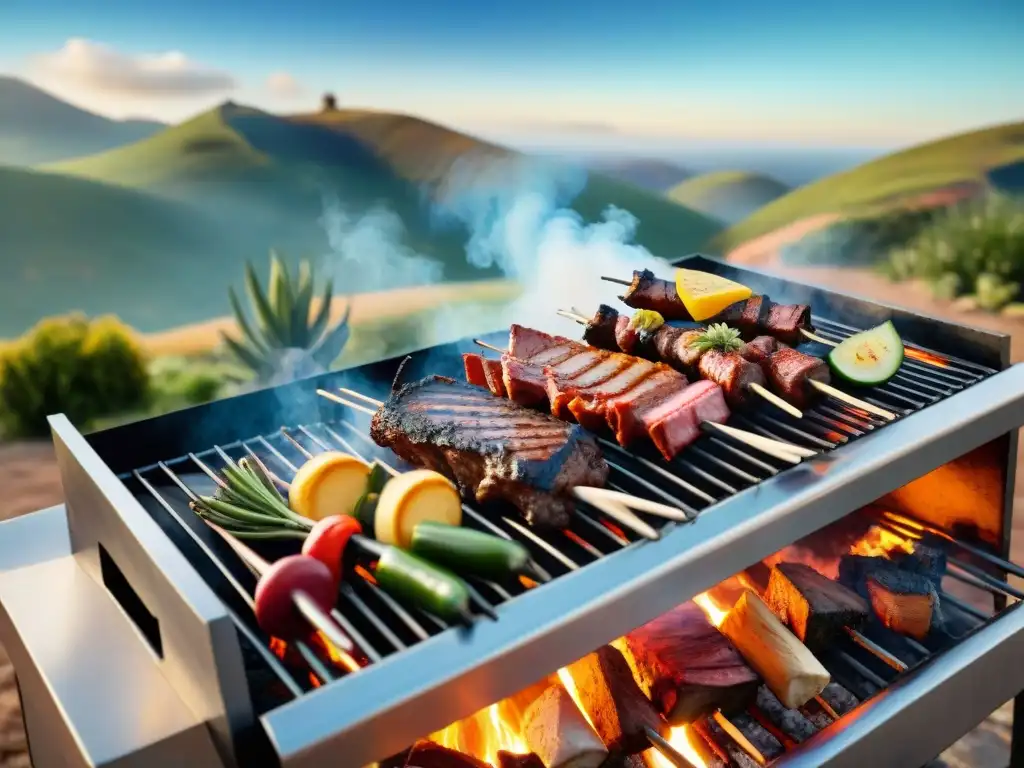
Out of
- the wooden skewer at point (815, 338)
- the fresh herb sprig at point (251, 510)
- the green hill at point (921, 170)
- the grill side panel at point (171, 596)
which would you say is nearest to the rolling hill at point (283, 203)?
the green hill at point (921, 170)

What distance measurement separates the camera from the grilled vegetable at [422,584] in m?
2.03

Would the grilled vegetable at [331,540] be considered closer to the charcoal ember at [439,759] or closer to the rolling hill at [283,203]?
the charcoal ember at [439,759]

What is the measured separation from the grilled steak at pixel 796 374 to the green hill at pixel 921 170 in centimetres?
1054

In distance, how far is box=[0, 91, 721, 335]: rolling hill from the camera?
35.3 ft

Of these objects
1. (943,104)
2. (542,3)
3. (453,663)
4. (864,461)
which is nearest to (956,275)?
(943,104)

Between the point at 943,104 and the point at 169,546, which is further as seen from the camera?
the point at 943,104

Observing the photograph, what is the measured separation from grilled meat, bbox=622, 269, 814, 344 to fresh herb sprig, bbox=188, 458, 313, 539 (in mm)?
Result: 1755

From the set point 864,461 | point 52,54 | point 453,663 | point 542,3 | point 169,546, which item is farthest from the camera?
point 542,3

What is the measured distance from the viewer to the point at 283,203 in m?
12.1

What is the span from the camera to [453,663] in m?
1.90

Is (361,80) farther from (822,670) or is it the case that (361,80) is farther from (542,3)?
(822,670)

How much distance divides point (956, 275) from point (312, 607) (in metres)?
10.8

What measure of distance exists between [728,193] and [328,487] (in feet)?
39.4

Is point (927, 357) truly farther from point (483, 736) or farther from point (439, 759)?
point (439, 759)
